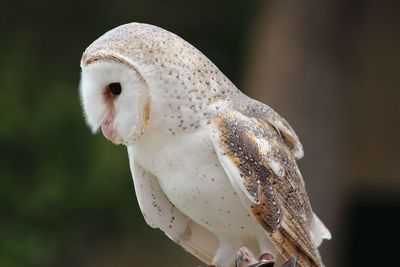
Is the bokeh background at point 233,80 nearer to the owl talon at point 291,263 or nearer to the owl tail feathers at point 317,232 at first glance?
the owl tail feathers at point 317,232

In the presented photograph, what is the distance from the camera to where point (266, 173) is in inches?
71.3

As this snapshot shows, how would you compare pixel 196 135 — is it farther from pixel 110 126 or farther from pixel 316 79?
pixel 316 79

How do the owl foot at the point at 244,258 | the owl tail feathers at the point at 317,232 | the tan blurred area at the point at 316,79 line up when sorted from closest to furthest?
the owl foot at the point at 244,258 → the owl tail feathers at the point at 317,232 → the tan blurred area at the point at 316,79

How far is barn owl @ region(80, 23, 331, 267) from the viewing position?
1736 millimetres

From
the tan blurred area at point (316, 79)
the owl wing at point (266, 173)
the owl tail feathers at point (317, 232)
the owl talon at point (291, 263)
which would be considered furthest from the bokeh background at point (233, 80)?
the owl talon at point (291, 263)

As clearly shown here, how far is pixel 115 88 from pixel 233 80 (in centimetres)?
327

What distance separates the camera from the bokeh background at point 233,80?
166 inches

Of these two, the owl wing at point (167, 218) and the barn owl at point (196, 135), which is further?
the owl wing at point (167, 218)

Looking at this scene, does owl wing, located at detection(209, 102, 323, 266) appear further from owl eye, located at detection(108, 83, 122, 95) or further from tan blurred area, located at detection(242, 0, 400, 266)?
tan blurred area, located at detection(242, 0, 400, 266)

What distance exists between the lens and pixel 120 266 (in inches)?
209
